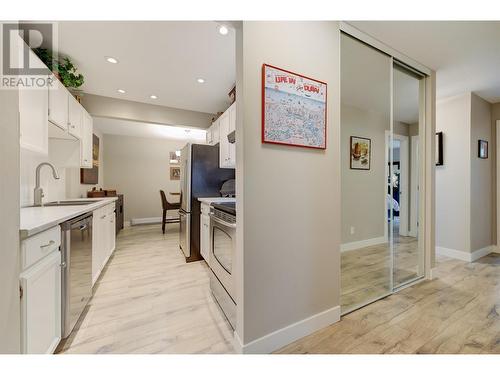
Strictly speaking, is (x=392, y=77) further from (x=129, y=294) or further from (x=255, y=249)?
(x=129, y=294)

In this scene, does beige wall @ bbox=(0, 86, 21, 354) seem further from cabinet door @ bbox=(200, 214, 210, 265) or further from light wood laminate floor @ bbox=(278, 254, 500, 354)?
cabinet door @ bbox=(200, 214, 210, 265)

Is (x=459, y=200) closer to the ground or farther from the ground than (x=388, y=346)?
farther from the ground

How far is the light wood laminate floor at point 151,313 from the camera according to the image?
1.41 m

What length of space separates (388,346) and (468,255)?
9.17 ft

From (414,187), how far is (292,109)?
2.10m

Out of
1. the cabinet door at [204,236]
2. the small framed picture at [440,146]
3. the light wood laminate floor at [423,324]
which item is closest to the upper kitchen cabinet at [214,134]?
the cabinet door at [204,236]

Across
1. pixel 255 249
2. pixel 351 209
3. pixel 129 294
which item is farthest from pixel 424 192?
pixel 129 294

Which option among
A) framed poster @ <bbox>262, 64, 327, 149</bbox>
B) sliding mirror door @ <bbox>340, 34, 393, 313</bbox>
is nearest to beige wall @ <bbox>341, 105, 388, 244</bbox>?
sliding mirror door @ <bbox>340, 34, 393, 313</bbox>

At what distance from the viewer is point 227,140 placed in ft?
9.30

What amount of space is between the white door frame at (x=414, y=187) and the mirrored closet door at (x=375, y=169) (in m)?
0.01

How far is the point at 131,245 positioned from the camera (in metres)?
3.84

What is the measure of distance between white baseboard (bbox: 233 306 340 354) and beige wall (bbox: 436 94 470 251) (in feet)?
9.37

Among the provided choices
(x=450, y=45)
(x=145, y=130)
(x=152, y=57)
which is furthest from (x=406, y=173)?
(x=145, y=130)
